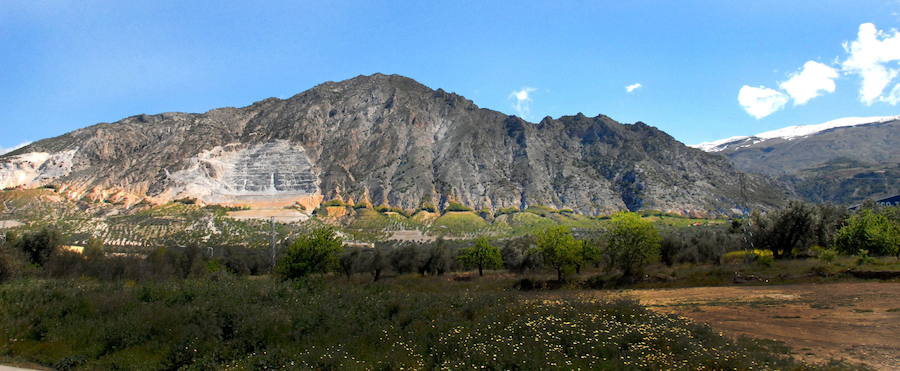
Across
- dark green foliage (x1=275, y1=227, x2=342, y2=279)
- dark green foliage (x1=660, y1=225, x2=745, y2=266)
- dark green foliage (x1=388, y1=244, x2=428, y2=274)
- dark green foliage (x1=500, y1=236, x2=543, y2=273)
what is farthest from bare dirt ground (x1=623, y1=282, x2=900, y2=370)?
dark green foliage (x1=388, y1=244, x2=428, y2=274)

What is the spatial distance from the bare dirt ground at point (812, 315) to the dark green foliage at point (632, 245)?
11.4 meters

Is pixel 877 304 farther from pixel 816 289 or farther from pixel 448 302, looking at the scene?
pixel 448 302

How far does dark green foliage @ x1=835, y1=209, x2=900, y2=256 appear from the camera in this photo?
48.6 m

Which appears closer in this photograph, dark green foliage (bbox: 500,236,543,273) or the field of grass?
the field of grass

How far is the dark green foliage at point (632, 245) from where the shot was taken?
1967 inches

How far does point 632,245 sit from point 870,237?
78.9 feet

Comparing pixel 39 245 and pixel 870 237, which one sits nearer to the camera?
pixel 870 237

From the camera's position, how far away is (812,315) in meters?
23.6

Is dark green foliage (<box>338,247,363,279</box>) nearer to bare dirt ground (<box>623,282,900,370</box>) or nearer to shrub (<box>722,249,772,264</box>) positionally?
bare dirt ground (<box>623,282,900,370</box>)

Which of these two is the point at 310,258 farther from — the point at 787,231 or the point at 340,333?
the point at 787,231

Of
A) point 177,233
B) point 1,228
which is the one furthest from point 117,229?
point 1,228

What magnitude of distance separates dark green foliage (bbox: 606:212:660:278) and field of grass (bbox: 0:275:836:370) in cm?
2927

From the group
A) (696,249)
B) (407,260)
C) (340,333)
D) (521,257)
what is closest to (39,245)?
(407,260)

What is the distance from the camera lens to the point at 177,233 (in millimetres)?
158625
